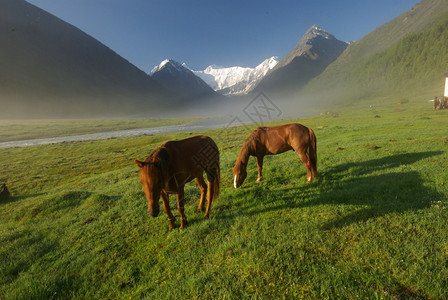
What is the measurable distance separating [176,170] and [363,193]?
611 cm

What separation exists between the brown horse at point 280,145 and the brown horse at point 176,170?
1913 mm

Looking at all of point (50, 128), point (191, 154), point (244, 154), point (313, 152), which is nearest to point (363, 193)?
point (313, 152)

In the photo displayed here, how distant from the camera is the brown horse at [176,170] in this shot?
4363mm

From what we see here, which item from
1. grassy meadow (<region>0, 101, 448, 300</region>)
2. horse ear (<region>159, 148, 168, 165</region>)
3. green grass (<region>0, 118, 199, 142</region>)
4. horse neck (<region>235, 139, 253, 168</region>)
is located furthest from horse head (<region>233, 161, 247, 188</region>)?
green grass (<region>0, 118, 199, 142</region>)

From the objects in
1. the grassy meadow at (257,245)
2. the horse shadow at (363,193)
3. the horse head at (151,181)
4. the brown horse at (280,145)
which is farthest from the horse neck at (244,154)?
the horse head at (151,181)

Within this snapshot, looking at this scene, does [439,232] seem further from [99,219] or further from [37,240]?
[37,240]

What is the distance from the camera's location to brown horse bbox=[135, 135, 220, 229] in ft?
14.3

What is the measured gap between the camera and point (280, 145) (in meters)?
8.76

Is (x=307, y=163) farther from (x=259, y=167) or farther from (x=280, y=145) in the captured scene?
(x=259, y=167)

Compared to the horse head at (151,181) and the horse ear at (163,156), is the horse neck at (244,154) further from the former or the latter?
the horse head at (151,181)

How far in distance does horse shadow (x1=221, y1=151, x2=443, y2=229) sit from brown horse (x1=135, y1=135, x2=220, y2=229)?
6.39ft

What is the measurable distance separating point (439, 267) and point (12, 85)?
293 meters

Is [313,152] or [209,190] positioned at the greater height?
[313,152]

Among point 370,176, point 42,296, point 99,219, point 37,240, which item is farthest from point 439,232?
point 37,240
